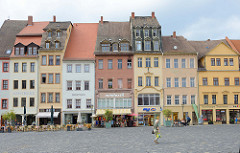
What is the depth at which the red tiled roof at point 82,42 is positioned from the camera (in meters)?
49.8

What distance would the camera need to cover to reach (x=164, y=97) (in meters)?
49.0

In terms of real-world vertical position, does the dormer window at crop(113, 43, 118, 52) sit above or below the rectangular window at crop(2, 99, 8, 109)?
above

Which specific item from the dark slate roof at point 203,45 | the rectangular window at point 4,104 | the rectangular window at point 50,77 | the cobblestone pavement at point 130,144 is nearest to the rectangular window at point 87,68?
the rectangular window at point 50,77

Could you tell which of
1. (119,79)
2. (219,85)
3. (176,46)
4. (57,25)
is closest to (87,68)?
(119,79)

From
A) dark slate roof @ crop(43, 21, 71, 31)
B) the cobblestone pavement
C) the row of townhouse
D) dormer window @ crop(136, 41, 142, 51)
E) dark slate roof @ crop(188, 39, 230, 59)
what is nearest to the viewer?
the cobblestone pavement

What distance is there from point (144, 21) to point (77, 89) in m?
16.5

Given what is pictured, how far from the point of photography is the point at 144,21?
5316 cm

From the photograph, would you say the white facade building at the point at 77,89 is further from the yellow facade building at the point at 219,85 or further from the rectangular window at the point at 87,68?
the yellow facade building at the point at 219,85

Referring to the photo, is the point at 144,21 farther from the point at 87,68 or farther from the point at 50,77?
the point at 50,77

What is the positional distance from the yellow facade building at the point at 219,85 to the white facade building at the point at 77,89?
17.6 m

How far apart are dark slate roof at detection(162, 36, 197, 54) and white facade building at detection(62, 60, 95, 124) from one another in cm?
1253

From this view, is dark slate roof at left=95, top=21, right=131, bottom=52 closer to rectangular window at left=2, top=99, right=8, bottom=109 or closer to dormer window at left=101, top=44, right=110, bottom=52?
dormer window at left=101, top=44, right=110, bottom=52

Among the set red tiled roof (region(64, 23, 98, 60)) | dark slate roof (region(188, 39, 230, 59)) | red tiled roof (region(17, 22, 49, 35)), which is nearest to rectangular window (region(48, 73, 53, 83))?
red tiled roof (region(64, 23, 98, 60))

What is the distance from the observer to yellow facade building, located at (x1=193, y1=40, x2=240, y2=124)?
49.3 m
